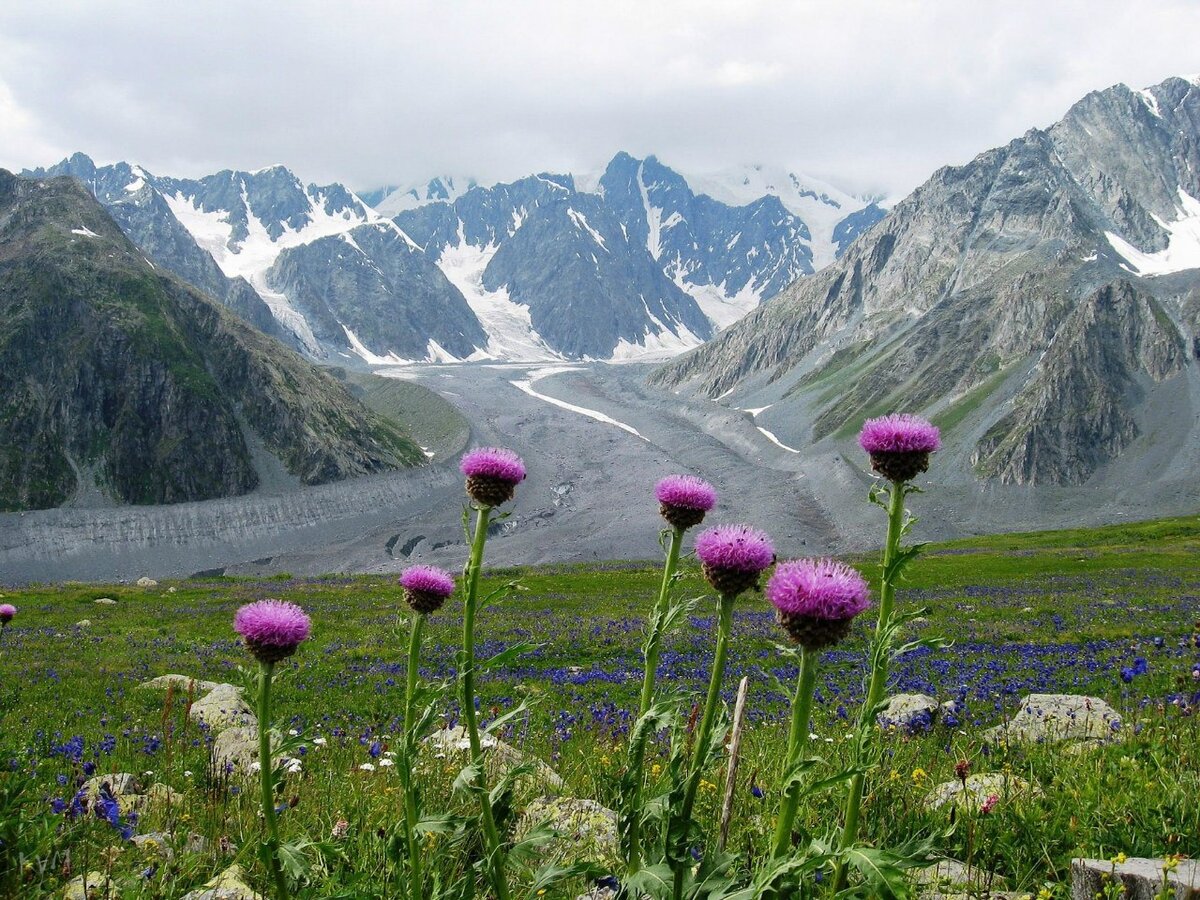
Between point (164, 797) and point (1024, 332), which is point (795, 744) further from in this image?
point (1024, 332)

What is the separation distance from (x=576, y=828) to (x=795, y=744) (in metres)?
2.74

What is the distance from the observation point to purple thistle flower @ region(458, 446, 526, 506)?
175 inches

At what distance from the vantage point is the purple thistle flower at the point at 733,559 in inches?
149

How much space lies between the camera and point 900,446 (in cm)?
407

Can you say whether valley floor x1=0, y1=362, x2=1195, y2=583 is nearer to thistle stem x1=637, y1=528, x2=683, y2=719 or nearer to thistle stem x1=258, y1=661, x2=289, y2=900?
thistle stem x1=637, y1=528, x2=683, y2=719

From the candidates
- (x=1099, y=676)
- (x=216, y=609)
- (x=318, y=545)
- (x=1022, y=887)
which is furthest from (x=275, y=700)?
(x=318, y=545)

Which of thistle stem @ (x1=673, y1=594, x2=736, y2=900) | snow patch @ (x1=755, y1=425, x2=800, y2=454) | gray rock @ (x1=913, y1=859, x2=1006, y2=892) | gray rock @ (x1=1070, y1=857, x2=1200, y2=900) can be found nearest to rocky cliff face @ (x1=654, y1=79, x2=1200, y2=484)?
snow patch @ (x1=755, y1=425, x2=800, y2=454)

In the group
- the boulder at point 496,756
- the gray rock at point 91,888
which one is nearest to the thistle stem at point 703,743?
the gray rock at point 91,888

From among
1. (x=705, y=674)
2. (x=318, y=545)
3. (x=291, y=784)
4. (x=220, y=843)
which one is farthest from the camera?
(x=318, y=545)

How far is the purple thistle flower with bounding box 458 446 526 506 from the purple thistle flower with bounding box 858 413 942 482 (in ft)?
6.46

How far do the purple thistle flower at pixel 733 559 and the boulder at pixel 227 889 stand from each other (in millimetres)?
3068

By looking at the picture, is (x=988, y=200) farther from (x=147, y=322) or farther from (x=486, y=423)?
(x=147, y=322)

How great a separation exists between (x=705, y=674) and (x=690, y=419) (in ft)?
581

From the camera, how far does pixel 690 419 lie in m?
197
